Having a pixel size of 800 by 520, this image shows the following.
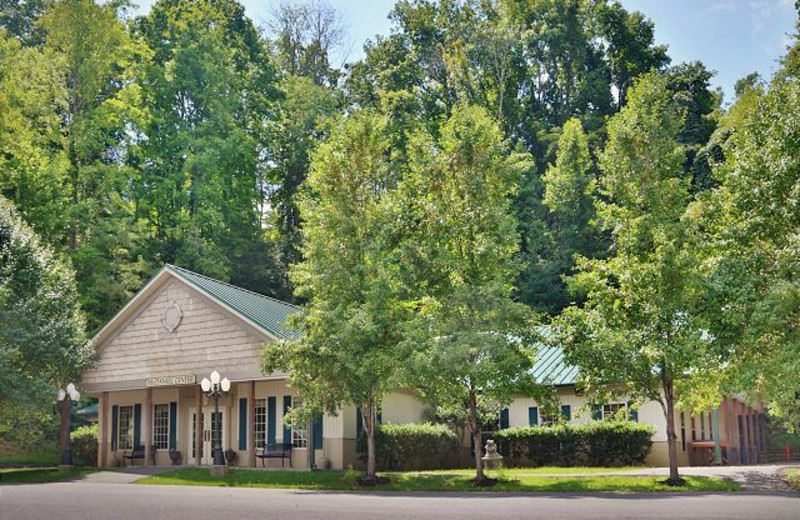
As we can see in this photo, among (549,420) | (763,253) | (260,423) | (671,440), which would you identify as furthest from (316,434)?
(763,253)

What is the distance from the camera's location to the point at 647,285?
22.8m

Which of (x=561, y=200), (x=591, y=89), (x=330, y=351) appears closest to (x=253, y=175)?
(x=561, y=200)

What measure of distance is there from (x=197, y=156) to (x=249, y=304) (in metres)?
19.4

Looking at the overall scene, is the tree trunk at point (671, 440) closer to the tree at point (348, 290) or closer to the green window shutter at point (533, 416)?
the tree at point (348, 290)

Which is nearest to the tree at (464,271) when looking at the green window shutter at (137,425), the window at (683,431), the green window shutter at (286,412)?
the green window shutter at (286,412)

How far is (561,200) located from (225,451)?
2813 centimetres

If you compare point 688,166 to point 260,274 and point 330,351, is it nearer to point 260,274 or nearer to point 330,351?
point 260,274

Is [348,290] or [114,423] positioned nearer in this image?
[348,290]

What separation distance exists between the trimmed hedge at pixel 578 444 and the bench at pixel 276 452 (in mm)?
7173

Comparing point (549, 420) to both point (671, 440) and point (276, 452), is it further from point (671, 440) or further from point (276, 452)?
point (671, 440)

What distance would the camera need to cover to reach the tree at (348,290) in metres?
24.3

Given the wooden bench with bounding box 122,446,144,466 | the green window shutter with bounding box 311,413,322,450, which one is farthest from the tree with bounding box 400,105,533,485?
the wooden bench with bounding box 122,446,144,466

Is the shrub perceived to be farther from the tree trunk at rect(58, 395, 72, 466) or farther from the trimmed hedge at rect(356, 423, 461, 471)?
the trimmed hedge at rect(356, 423, 461, 471)

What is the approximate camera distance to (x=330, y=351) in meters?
24.3
